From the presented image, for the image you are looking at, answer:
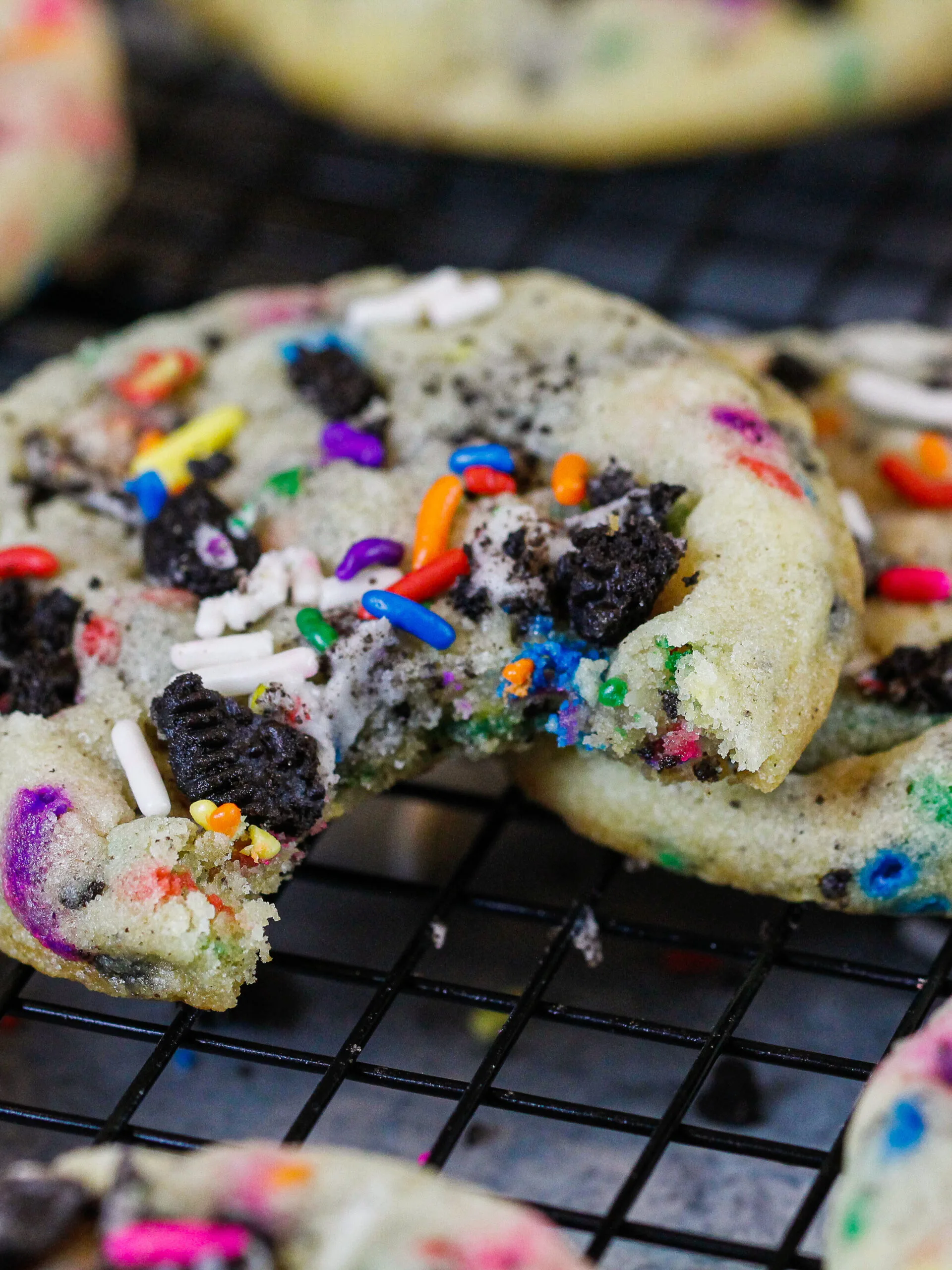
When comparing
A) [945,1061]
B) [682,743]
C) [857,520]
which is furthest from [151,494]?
[945,1061]

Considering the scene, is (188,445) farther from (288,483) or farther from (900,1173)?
(900,1173)

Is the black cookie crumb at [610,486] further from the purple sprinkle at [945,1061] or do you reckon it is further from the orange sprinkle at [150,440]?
the purple sprinkle at [945,1061]

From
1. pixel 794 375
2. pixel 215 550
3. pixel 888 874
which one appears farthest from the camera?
pixel 794 375

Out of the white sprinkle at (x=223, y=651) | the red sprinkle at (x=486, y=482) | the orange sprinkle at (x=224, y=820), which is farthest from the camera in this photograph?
the red sprinkle at (x=486, y=482)

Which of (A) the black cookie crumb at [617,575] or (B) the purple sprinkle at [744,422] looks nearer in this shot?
(A) the black cookie crumb at [617,575]

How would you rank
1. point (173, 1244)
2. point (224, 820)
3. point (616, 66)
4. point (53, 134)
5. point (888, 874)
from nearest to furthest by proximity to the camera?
point (173, 1244) → point (224, 820) → point (888, 874) → point (53, 134) → point (616, 66)

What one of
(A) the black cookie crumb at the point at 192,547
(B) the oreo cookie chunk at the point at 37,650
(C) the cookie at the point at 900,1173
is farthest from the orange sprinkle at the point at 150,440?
(C) the cookie at the point at 900,1173
